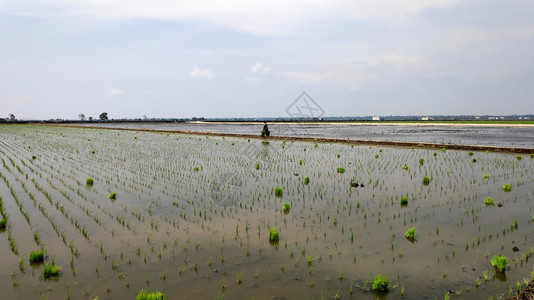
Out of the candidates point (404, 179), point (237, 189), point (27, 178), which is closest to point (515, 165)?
point (404, 179)

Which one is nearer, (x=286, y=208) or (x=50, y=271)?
(x=50, y=271)

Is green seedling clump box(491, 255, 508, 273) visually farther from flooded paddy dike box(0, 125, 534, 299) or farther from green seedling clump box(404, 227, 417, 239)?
green seedling clump box(404, 227, 417, 239)

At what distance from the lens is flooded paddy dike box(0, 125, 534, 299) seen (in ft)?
14.3

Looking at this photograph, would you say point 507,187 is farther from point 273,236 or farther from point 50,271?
point 50,271

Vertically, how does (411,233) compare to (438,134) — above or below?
below

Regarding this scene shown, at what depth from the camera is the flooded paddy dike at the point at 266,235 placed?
14.3 feet

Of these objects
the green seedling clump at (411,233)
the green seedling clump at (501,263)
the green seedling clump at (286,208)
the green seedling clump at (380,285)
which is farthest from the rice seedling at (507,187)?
the green seedling clump at (380,285)

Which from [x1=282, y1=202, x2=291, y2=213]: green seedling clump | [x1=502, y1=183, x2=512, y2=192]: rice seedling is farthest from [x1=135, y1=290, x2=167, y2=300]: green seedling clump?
[x1=502, y1=183, x2=512, y2=192]: rice seedling

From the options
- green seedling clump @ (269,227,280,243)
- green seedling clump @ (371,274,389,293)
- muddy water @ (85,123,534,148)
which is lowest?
green seedling clump @ (371,274,389,293)

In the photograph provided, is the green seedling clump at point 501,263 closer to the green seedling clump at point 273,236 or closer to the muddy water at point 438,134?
the green seedling clump at point 273,236

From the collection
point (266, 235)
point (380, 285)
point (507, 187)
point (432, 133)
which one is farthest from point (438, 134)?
point (380, 285)

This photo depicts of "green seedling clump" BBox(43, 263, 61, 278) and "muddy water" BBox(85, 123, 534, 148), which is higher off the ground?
"muddy water" BBox(85, 123, 534, 148)

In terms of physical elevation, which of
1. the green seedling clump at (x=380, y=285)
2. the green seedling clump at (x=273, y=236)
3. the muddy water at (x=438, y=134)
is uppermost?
the muddy water at (x=438, y=134)

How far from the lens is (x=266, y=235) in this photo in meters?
6.13
